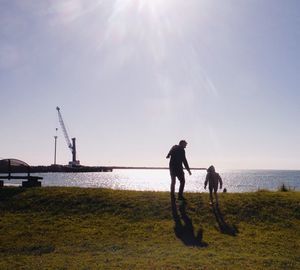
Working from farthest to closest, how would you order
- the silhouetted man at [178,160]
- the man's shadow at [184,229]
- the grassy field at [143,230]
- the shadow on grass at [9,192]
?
1. the shadow on grass at [9,192]
2. the silhouetted man at [178,160]
3. the man's shadow at [184,229]
4. the grassy field at [143,230]

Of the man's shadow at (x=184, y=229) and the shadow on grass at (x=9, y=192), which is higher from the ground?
the shadow on grass at (x=9, y=192)

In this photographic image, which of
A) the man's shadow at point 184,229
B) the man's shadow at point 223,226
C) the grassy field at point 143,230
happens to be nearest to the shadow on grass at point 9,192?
the grassy field at point 143,230

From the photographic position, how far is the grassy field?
40.0 feet

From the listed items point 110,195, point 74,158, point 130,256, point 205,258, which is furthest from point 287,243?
point 74,158

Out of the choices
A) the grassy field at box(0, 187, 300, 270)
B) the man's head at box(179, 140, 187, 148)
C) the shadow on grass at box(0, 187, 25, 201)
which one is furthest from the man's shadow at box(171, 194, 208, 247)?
the shadow on grass at box(0, 187, 25, 201)

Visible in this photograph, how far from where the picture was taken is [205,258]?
1223cm

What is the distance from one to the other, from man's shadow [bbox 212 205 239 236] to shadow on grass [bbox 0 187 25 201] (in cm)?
1035

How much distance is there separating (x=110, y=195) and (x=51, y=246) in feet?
22.1

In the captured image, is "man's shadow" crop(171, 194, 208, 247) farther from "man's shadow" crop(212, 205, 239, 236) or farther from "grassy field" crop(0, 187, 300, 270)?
"man's shadow" crop(212, 205, 239, 236)

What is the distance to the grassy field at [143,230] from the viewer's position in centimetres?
1220

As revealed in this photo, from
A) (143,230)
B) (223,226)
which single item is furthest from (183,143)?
(143,230)

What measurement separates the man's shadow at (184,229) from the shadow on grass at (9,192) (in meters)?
8.44

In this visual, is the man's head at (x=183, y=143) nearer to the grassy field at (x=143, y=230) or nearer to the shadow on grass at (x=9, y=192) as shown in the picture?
the grassy field at (x=143, y=230)

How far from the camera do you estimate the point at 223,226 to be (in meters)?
16.6
